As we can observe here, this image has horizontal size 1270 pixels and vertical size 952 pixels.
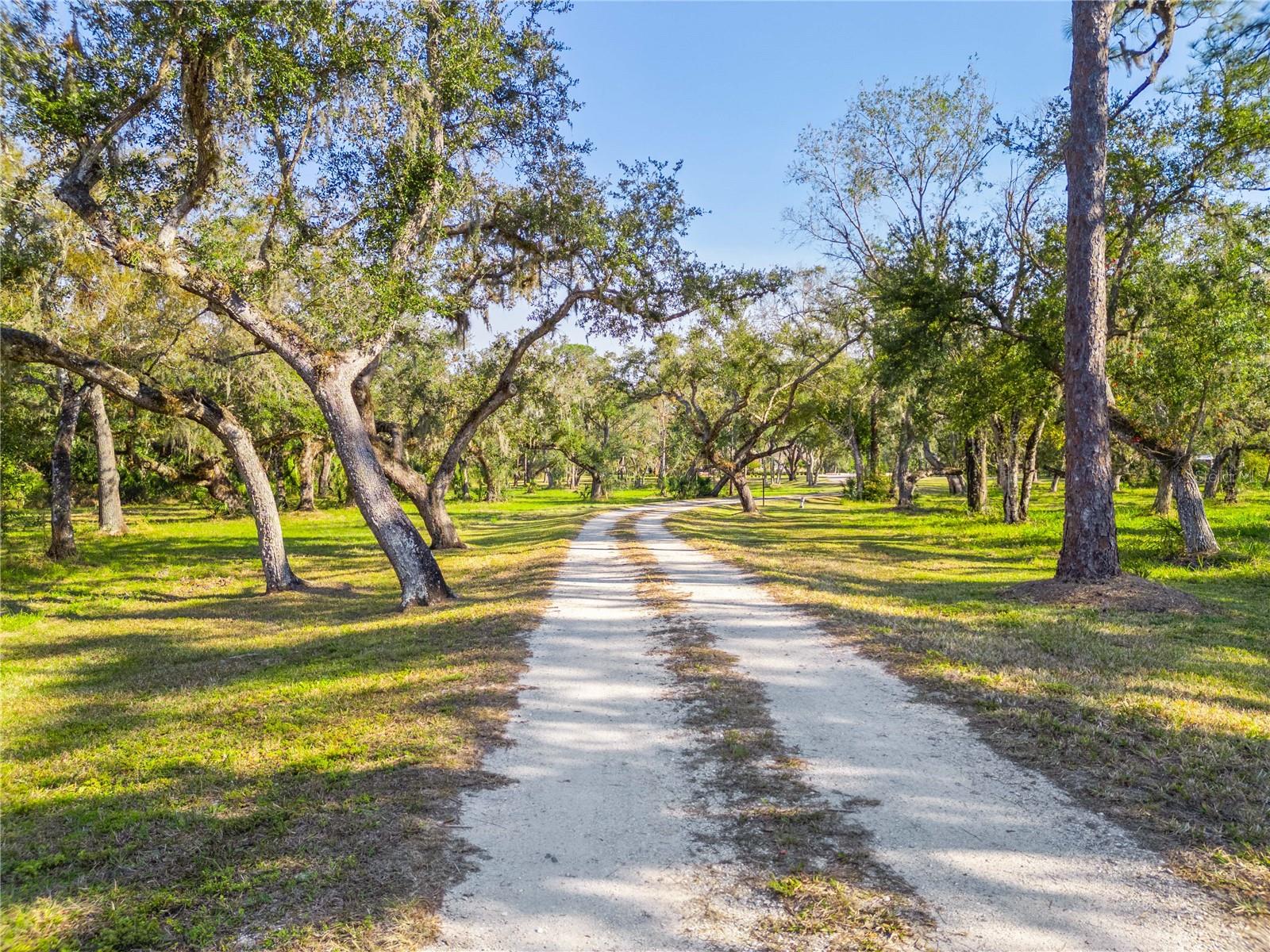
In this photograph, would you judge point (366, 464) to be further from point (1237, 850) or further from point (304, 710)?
point (1237, 850)

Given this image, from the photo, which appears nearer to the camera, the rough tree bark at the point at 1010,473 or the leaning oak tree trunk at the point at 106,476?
the rough tree bark at the point at 1010,473

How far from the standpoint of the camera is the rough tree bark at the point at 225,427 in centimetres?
1147

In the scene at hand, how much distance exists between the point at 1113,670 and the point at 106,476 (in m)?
29.1

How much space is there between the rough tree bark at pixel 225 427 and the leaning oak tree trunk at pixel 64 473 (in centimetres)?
771

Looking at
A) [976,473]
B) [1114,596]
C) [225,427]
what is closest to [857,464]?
[976,473]

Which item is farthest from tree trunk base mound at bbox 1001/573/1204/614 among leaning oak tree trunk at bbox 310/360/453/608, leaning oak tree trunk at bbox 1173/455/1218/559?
leaning oak tree trunk at bbox 310/360/453/608

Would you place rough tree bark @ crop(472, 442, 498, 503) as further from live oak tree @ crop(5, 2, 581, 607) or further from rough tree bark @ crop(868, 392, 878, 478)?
Answer: live oak tree @ crop(5, 2, 581, 607)

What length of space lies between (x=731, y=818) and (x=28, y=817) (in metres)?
4.05

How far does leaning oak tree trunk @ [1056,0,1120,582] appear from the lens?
9742 millimetres

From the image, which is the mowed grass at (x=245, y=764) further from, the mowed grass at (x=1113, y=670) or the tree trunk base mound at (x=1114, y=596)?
the tree trunk base mound at (x=1114, y=596)

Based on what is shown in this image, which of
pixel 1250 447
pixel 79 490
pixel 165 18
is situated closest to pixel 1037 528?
pixel 1250 447

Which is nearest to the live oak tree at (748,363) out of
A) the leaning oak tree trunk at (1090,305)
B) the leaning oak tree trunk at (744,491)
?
the leaning oak tree trunk at (744,491)

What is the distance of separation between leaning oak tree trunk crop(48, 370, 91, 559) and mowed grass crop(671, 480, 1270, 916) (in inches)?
671

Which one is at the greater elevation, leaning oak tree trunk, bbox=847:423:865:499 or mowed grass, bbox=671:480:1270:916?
leaning oak tree trunk, bbox=847:423:865:499
